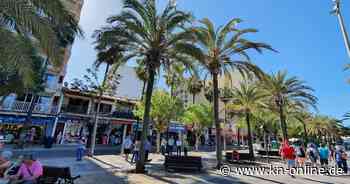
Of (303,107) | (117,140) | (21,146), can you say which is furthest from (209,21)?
(117,140)

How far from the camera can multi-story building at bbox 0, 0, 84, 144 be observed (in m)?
22.9

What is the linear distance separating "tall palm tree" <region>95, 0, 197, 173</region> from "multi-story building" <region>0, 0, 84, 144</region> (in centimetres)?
1394

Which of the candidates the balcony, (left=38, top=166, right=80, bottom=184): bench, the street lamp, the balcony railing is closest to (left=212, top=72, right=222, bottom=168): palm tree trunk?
the street lamp

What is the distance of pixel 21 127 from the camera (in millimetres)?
24297

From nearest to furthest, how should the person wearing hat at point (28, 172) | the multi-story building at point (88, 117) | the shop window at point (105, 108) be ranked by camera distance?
the person wearing hat at point (28, 172)
the multi-story building at point (88, 117)
the shop window at point (105, 108)

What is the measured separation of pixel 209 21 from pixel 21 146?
19.2 meters

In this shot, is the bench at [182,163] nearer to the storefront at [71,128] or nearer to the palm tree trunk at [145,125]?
the palm tree trunk at [145,125]

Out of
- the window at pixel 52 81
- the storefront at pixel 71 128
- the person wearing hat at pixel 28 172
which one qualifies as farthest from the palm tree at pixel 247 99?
the window at pixel 52 81

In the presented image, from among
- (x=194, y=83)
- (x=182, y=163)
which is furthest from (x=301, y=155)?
(x=194, y=83)

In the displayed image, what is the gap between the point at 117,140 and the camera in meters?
32.0

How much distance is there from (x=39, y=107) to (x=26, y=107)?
49.7 inches

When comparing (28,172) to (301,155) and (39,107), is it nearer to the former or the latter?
(301,155)

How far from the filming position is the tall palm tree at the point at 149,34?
434 inches

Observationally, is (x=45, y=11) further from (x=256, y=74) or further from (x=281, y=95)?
(x=281, y=95)
